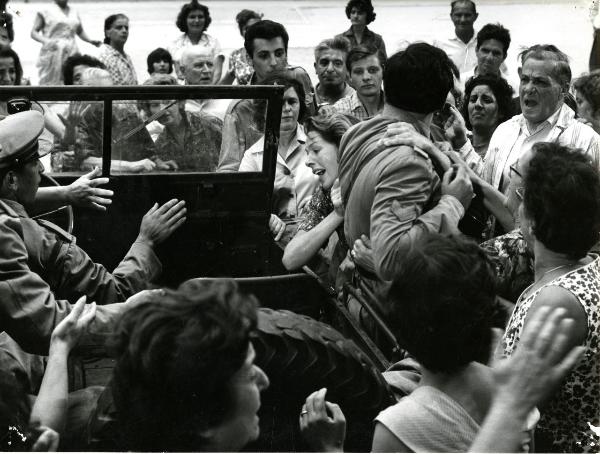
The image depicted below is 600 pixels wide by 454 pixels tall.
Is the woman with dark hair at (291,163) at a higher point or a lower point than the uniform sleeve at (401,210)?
lower

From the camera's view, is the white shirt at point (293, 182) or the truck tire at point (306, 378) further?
the white shirt at point (293, 182)

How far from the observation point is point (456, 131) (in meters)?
5.21

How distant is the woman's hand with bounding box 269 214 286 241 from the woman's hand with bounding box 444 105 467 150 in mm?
1141

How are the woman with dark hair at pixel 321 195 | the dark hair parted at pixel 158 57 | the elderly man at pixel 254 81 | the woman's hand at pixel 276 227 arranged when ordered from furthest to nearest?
the dark hair parted at pixel 158 57 < the woman's hand at pixel 276 227 < the elderly man at pixel 254 81 < the woman with dark hair at pixel 321 195

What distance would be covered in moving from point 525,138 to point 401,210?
6.86ft

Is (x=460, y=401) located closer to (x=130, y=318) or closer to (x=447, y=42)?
(x=130, y=318)

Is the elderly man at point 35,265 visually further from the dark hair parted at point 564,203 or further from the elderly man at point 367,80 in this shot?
the elderly man at point 367,80

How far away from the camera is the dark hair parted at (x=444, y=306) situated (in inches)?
80.7

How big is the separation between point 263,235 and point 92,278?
4.42ft

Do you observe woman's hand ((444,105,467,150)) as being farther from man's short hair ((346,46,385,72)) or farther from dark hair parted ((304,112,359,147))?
man's short hair ((346,46,385,72))

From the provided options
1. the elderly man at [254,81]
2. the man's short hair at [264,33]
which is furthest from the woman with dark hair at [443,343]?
the man's short hair at [264,33]

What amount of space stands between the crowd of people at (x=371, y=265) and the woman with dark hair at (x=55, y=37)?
4518 mm

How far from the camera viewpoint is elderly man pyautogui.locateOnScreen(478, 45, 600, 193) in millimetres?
4719

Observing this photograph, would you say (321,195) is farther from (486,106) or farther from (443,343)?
(443,343)
